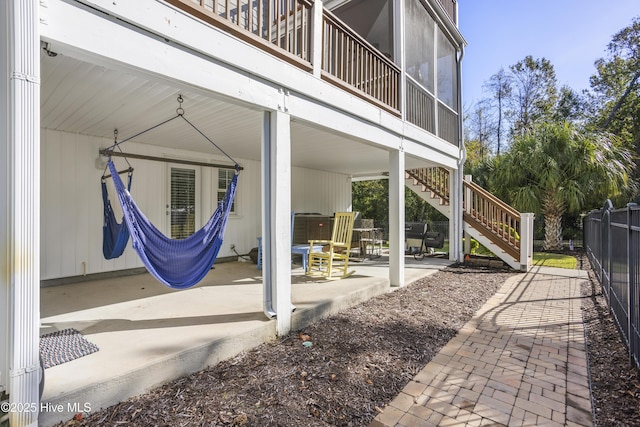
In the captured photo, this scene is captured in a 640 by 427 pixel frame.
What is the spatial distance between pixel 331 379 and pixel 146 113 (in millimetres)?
3633

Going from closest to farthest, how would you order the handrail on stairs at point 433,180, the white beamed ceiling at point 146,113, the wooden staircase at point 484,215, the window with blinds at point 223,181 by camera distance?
the white beamed ceiling at point 146,113
the window with blinds at point 223,181
the wooden staircase at point 484,215
the handrail on stairs at point 433,180

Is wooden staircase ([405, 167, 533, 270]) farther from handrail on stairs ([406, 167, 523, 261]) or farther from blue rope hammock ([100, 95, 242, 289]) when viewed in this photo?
blue rope hammock ([100, 95, 242, 289])

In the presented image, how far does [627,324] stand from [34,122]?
187 inches

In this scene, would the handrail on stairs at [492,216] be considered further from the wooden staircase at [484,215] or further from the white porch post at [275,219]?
the white porch post at [275,219]

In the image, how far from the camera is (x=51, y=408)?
174 cm

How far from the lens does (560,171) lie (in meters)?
9.16

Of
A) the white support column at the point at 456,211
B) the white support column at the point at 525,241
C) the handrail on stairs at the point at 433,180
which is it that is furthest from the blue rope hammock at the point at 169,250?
the handrail on stairs at the point at 433,180

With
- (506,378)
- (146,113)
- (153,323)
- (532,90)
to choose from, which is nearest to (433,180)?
(506,378)

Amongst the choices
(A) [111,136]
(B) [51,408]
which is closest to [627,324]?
(B) [51,408]

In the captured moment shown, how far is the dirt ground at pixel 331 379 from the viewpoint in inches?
77.4

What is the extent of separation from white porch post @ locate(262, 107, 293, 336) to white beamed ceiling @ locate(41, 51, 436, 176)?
0.97 ft

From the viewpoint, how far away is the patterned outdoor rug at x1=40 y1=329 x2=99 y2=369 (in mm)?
2165

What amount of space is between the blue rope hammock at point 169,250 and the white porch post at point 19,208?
1.10 metres

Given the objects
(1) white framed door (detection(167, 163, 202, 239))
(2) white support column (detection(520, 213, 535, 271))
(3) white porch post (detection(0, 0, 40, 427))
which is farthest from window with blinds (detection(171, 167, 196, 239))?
(2) white support column (detection(520, 213, 535, 271))
